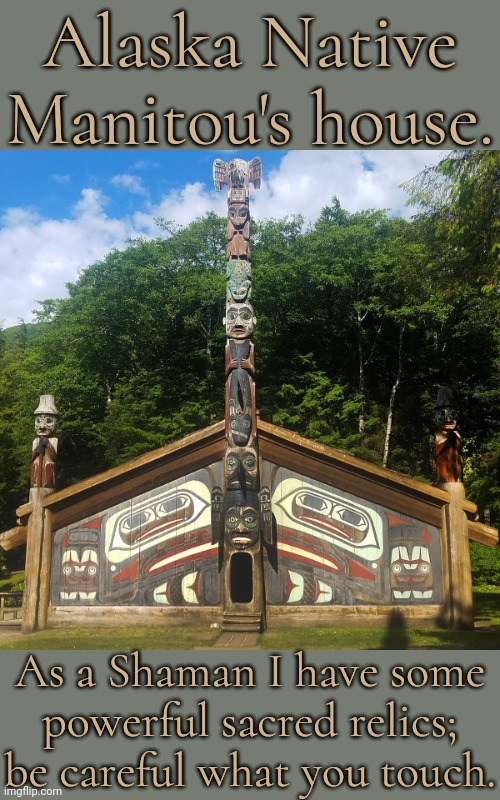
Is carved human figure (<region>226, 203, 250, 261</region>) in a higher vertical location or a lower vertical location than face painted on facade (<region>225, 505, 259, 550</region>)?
higher

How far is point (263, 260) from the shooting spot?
29.3 meters

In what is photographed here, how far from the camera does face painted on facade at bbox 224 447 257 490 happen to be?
1244cm

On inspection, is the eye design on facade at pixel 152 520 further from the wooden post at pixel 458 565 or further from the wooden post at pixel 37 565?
the wooden post at pixel 458 565

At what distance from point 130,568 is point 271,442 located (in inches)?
148

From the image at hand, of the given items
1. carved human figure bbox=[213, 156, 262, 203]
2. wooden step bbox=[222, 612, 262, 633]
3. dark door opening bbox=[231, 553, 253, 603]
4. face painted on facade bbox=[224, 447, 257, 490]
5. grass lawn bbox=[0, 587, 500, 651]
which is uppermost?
carved human figure bbox=[213, 156, 262, 203]

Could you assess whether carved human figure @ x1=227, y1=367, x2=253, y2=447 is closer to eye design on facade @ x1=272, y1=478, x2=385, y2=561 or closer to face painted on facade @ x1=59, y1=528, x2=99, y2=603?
eye design on facade @ x1=272, y1=478, x2=385, y2=561

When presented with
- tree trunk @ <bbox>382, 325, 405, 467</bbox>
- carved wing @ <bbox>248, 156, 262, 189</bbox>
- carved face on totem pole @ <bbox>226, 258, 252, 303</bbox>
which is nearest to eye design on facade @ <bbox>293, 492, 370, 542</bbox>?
carved face on totem pole @ <bbox>226, 258, 252, 303</bbox>

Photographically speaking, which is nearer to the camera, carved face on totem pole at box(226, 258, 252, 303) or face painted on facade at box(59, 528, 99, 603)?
face painted on facade at box(59, 528, 99, 603)

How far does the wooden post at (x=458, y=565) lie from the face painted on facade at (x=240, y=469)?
3725 mm

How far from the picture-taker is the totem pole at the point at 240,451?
40.2ft

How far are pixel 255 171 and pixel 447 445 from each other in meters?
6.89

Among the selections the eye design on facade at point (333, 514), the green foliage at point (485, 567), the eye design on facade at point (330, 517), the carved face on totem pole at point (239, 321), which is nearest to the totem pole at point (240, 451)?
the carved face on totem pole at point (239, 321)

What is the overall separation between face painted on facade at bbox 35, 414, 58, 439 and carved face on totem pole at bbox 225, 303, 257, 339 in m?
4.04

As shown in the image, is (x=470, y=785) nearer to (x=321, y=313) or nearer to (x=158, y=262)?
(x=321, y=313)
